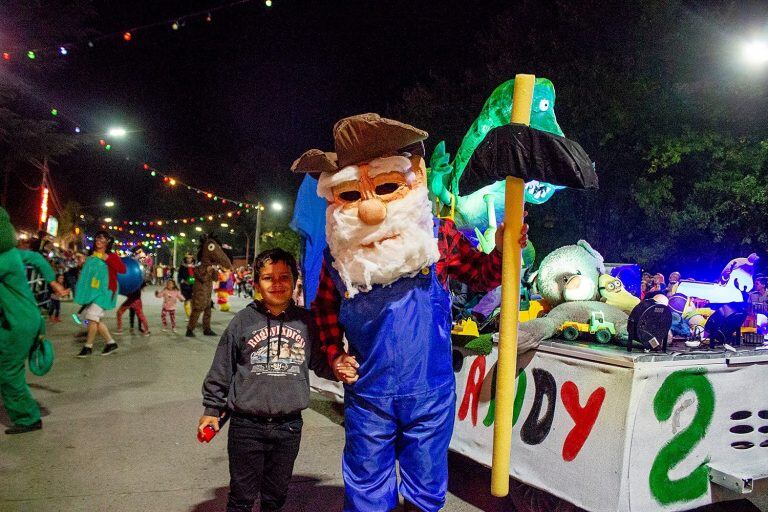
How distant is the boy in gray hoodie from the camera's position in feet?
8.88

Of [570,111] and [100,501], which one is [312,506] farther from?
[570,111]

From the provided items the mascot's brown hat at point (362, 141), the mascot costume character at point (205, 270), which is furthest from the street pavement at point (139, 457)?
the mascot costume character at point (205, 270)

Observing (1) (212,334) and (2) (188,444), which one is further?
(1) (212,334)

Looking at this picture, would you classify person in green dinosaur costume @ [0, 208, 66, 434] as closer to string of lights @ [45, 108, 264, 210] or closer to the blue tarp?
the blue tarp

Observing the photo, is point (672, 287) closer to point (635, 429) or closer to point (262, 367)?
point (635, 429)

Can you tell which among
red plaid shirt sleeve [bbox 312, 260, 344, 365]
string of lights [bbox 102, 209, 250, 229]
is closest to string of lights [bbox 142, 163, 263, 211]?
string of lights [bbox 102, 209, 250, 229]

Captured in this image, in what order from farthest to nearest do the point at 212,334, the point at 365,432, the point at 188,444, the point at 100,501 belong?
1. the point at 212,334
2. the point at 188,444
3. the point at 100,501
4. the point at 365,432

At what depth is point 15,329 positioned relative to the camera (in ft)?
14.5

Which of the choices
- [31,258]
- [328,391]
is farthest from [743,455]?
[31,258]

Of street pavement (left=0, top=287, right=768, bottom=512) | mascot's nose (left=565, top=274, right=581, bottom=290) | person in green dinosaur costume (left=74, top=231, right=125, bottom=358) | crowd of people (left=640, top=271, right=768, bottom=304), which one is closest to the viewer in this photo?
street pavement (left=0, top=287, right=768, bottom=512)

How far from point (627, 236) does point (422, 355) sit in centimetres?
1286

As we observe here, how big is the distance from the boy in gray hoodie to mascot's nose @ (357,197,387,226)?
0.70 meters

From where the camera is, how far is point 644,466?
8.34ft

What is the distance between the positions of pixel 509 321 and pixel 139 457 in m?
3.35
